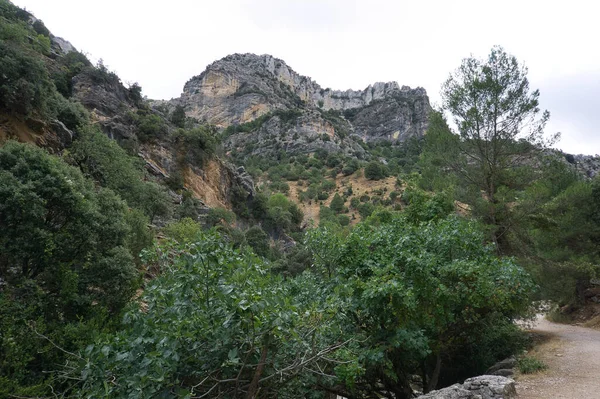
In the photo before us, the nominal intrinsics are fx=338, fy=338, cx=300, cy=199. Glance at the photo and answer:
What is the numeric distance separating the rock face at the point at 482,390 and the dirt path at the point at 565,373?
0.35 metres

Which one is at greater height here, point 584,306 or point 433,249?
point 433,249

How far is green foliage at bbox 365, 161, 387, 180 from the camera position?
48.8m

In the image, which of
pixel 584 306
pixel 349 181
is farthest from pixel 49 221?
pixel 349 181

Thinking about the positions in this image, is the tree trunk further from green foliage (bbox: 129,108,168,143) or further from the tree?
green foliage (bbox: 129,108,168,143)

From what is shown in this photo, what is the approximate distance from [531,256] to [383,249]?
7.89 m

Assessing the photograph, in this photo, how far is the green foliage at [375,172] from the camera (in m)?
48.8

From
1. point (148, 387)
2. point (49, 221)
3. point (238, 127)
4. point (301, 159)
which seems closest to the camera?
point (148, 387)

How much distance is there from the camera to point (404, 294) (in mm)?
4957

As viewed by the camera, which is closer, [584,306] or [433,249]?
[433,249]

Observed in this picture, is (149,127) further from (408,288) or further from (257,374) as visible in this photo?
(257,374)

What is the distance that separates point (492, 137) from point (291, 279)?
9.05m

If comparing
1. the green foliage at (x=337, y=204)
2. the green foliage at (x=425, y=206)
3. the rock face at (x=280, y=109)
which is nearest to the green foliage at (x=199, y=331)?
the green foliage at (x=425, y=206)

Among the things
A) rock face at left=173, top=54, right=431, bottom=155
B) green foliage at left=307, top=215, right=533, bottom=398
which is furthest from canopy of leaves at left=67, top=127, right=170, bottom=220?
rock face at left=173, top=54, right=431, bottom=155

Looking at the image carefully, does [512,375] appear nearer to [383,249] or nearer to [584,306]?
[383,249]
